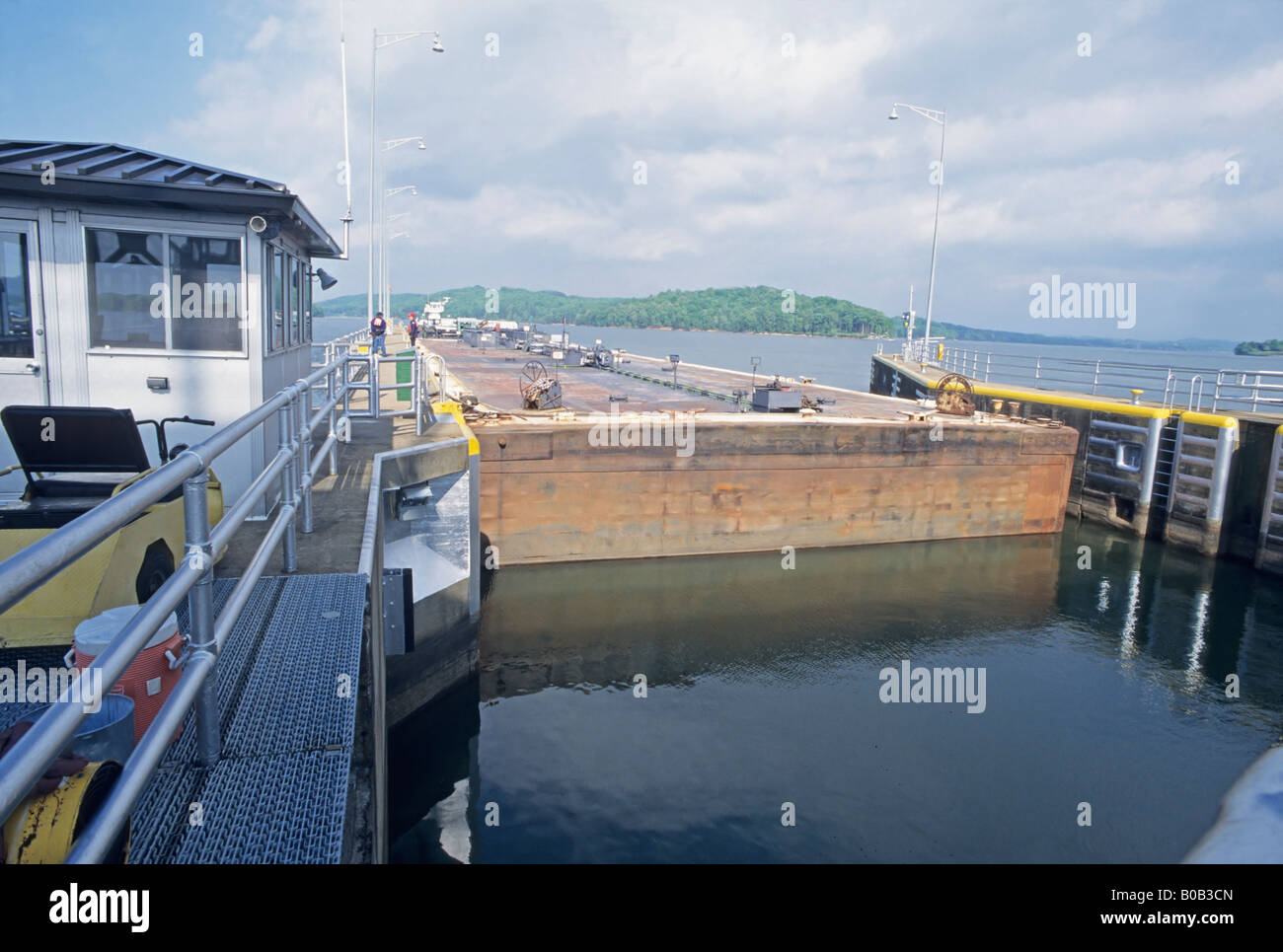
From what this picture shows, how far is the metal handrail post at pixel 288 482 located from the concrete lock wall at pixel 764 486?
1108 cm

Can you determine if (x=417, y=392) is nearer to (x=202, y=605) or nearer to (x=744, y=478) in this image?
(x=744, y=478)

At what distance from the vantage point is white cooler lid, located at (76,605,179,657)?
3.16m

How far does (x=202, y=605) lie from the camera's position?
2928mm

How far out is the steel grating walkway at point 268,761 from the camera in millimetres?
2811

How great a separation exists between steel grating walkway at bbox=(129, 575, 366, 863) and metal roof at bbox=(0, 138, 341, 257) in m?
3.94

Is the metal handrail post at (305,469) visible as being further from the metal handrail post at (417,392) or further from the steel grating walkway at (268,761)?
the metal handrail post at (417,392)

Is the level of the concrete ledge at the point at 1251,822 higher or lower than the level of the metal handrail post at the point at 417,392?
lower

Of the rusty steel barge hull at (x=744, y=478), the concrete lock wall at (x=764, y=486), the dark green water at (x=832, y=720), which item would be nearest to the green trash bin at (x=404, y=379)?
the rusty steel barge hull at (x=744, y=478)

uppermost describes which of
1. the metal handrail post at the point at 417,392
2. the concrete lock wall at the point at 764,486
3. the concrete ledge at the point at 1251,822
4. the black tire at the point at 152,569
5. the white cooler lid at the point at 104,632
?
the metal handrail post at the point at 417,392

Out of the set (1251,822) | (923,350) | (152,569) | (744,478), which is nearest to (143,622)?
(152,569)

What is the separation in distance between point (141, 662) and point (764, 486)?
1665 centimetres

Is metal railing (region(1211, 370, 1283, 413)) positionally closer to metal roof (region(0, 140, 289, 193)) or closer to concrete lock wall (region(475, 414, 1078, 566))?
concrete lock wall (region(475, 414, 1078, 566))
